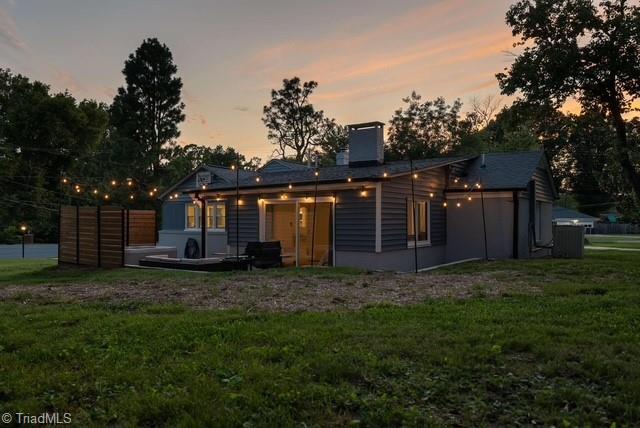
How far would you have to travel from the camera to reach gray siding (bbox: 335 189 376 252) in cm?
1254

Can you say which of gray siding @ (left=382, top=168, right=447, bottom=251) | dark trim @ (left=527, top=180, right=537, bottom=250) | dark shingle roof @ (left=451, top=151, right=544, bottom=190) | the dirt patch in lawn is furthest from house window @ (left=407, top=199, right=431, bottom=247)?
the dirt patch in lawn

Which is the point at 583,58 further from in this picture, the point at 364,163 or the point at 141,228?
the point at 141,228

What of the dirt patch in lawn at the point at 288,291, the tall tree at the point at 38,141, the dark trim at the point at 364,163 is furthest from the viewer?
the tall tree at the point at 38,141

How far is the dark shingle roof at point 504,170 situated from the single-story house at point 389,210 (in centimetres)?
3

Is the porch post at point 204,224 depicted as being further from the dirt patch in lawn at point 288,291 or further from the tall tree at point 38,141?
the tall tree at point 38,141

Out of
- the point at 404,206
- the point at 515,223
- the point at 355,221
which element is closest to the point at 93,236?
the point at 355,221

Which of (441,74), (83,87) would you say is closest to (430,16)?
(441,74)

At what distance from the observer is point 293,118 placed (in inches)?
1671

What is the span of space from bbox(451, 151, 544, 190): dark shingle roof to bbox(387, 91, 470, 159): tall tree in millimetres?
20972

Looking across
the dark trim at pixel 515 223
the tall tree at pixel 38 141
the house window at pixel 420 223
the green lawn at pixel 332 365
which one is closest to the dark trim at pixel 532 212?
the dark trim at pixel 515 223

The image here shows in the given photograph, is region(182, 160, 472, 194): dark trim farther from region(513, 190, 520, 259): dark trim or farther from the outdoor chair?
region(513, 190, 520, 259): dark trim

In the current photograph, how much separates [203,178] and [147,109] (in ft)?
56.8

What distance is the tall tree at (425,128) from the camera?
124 ft

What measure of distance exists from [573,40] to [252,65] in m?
10.8
